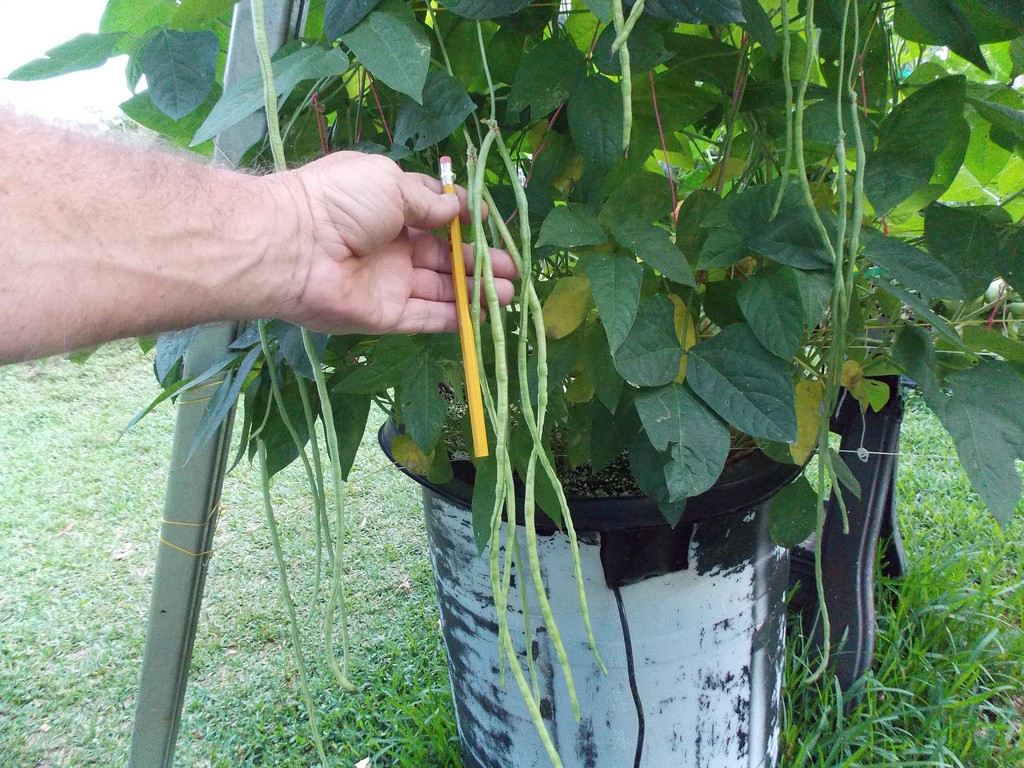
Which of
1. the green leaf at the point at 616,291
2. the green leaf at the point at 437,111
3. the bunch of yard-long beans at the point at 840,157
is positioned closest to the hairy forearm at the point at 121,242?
the green leaf at the point at 437,111

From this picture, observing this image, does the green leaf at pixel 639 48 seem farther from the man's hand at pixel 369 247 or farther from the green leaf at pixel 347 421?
the green leaf at pixel 347 421

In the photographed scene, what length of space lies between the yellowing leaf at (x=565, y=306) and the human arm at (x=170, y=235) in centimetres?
3

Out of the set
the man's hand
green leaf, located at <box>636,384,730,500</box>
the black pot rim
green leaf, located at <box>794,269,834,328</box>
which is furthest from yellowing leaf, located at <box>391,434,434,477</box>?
green leaf, located at <box>794,269,834,328</box>

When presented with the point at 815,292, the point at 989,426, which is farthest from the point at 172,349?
the point at 989,426

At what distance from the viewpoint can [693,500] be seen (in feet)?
2.04

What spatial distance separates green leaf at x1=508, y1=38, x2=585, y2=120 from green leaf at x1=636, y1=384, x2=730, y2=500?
0.66ft

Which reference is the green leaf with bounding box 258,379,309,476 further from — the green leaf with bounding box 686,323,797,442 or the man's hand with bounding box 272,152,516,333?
the green leaf with bounding box 686,323,797,442

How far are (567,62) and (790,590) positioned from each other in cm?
93

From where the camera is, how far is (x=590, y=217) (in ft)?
1.55

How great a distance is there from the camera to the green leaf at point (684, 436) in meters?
0.46

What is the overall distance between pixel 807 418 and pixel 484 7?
1.32ft

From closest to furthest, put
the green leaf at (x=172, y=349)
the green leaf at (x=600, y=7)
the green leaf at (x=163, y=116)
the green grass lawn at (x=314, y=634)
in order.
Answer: the green leaf at (x=600, y=7), the green leaf at (x=163, y=116), the green leaf at (x=172, y=349), the green grass lawn at (x=314, y=634)

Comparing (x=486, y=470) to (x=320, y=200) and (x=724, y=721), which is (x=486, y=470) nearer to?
(x=320, y=200)

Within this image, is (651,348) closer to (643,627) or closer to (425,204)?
(425,204)
